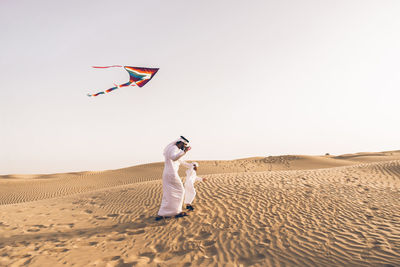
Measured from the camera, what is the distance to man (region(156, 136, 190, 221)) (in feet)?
Answer: 21.3

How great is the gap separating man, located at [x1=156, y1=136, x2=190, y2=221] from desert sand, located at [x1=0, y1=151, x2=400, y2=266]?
0.35 meters

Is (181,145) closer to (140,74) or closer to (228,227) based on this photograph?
(228,227)

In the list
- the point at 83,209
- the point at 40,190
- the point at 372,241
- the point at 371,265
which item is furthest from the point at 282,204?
the point at 40,190

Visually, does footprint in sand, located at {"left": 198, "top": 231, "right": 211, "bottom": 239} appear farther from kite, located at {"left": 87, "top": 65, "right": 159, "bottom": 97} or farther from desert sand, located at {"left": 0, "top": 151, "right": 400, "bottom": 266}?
kite, located at {"left": 87, "top": 65, "right": 159, "bottom": 97}

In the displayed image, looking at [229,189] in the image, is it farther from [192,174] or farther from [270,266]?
[270,266]

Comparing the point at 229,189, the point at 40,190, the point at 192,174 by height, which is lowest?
the point at 40,190

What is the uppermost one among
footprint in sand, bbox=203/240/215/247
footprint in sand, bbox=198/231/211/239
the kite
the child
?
the kite

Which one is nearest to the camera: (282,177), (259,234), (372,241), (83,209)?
(372,241)

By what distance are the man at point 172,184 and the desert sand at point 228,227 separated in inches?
13.8

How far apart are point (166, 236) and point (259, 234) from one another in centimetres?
224

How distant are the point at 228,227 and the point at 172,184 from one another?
1.91 meters

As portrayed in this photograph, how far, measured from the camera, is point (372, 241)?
4969mm

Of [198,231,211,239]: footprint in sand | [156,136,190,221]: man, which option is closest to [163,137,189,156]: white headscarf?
[156,136,190,221]: man

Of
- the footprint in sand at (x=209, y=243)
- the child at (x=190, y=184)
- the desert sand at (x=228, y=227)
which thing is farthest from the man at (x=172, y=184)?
the footprint in sand at (x=209, y=243)
